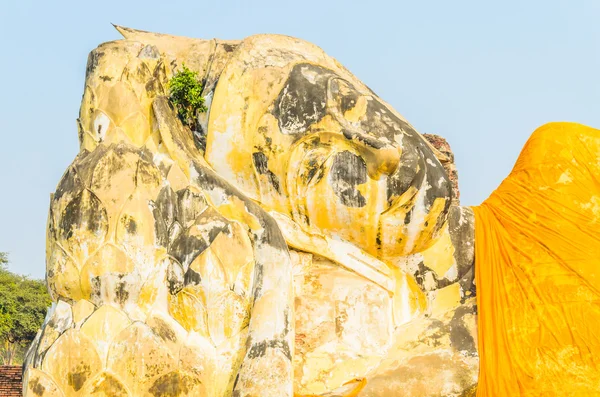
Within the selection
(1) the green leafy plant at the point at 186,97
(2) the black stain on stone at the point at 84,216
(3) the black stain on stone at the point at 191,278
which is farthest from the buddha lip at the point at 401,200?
(2) the black stain on stone at the point at 84,216

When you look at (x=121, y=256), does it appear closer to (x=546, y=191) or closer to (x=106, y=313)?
(x=106, y=313)

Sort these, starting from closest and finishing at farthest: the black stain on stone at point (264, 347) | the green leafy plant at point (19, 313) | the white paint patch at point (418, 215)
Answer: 1. the black stain on stone at point (264, 347)
2. the white paint patch at point (418, 215)
3. the green leafy plant at point (19, 313)

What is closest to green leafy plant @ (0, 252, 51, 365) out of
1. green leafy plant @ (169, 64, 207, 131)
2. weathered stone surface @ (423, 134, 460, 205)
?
weathered stone surface @ (423, 134, 460, 205)

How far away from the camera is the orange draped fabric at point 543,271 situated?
6.64 m

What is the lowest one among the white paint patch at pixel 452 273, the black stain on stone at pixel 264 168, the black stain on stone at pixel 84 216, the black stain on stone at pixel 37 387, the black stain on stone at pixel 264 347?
the black stain on stone at pixel 37 387

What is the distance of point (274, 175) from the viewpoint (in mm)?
7137

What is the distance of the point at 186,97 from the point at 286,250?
135 centimetres

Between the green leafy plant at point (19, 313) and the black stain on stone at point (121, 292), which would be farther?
the green leafy plant at point (19, 313)

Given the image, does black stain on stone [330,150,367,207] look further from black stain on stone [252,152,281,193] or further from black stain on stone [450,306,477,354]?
black stain on stone [450,306,477,354]

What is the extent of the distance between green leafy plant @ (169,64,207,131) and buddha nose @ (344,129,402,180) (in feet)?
3.60

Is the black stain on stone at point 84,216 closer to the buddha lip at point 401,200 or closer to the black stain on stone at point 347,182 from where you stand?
the black stain on stone at point 347,182

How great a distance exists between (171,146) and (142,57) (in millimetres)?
676

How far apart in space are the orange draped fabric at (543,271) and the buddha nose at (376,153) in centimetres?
87

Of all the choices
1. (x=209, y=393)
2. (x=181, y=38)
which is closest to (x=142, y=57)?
(x=181, y=38)
